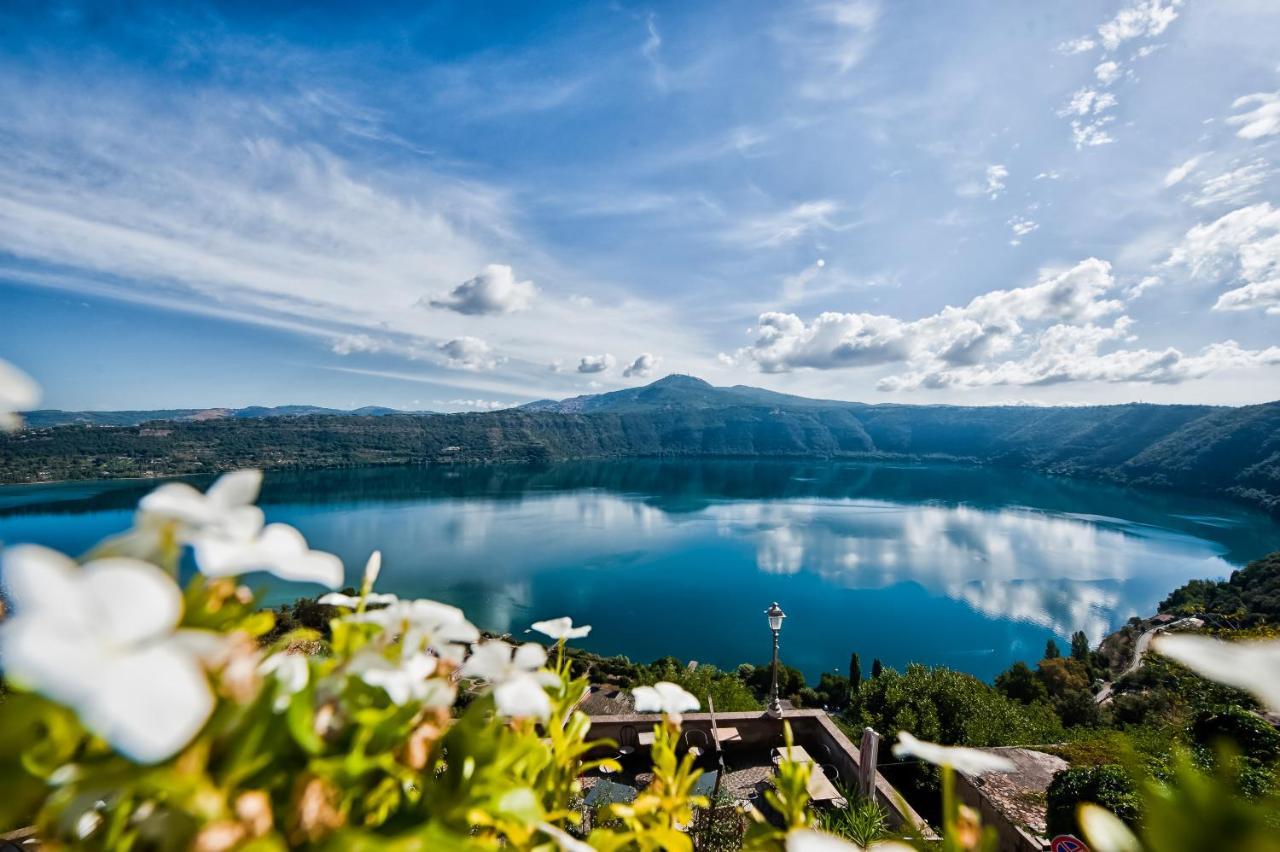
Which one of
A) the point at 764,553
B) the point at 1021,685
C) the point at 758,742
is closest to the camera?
the point at 758,742

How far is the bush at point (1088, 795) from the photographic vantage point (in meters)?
5.52

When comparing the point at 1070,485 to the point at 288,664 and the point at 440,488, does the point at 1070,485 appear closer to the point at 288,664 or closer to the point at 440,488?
the point at 440,488

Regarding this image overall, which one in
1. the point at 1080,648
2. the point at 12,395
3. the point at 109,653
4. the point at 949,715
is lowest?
the point at 1080,648

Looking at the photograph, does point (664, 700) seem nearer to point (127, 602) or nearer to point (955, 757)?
point (955, 757)

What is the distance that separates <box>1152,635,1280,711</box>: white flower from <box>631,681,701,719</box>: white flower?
2.40 feet

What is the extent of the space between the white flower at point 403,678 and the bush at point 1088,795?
23.2 feet

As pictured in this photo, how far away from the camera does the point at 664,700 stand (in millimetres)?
1142

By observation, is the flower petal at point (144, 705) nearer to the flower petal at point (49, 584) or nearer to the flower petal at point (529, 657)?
the flower petal at point (49, 584)

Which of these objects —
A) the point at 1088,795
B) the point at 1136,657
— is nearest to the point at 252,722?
the point at 1088,795

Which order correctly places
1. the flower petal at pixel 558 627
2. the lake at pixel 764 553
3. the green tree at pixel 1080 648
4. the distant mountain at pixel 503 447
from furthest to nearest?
the distant mountain at pixel 503 447
the lake at pixel 764 553
the green tree at pixel 1080 648
the flower petal at pixel 558 627

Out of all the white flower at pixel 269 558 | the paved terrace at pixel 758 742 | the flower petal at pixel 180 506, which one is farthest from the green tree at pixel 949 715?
the flower petal at pixel 180 506

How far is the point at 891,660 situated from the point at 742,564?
71.2 feet

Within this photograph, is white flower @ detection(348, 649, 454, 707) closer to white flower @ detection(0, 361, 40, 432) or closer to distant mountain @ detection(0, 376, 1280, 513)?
white flower @ detection(0, 361, 40, 432)

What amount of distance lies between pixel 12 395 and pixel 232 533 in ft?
0.99
